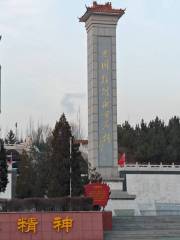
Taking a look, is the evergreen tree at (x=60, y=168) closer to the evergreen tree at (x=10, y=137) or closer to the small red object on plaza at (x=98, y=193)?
the small red object on plaza at (x=98, y=193)

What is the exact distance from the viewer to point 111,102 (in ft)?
110

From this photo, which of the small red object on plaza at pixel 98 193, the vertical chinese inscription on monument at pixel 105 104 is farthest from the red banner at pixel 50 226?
the vertical chinese inscription on monument at pixel 105 104

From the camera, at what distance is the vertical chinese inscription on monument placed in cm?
3341

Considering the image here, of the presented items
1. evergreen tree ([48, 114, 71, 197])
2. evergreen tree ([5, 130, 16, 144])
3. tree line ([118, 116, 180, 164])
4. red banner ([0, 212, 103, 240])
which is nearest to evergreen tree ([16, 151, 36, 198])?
evergreen tree ([48, 114, 71, 197])

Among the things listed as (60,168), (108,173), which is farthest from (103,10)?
(60,168)

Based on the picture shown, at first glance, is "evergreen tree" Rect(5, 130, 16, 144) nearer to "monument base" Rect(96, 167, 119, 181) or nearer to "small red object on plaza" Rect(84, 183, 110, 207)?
"monument base" Rect(96, 167, 119, 181)

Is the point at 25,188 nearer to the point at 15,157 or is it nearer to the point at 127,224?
the point at 127,224

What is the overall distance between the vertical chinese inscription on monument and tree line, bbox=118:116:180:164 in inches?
310

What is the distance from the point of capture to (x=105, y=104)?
33.4 meters

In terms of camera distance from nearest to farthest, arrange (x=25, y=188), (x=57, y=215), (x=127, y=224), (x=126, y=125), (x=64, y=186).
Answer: (x=57, y=215) < (x=127, y=224) < (x=64, y=186) < (x=25, y=188) < (x=126, y=125)

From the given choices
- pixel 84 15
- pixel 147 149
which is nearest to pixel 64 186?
pixel 84 15

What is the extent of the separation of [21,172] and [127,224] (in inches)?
505

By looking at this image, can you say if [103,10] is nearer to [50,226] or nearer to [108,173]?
[108,173]

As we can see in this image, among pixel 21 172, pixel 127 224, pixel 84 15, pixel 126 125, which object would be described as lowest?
pixel 127 224
